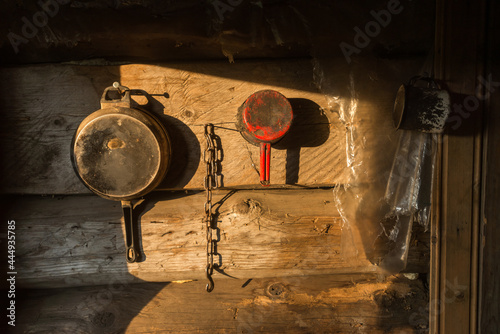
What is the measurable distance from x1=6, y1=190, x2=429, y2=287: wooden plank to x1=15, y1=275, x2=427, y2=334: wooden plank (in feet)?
0.25

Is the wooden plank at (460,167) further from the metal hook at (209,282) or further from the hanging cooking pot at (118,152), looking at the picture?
the hanging cooking pot at (118,152)

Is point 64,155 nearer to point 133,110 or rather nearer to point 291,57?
point 133,110

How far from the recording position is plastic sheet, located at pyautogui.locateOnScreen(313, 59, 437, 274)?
3.67 ft

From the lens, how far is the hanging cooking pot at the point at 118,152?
1.04 metres

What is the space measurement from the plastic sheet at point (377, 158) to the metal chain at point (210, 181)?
1.61ft

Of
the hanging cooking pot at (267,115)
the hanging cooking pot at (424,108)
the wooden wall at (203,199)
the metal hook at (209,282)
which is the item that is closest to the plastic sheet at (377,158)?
the wooden wall at (203,199)

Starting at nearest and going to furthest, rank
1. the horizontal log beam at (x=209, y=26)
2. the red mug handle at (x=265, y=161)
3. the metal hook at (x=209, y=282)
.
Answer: the horizontal log beam at (x=209, y=26)
the red mug handle at (x=265, y=161)
the metal hook at (x=209, y=282)

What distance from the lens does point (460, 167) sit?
3.41ft

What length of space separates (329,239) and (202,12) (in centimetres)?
103

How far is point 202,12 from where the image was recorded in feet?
3.12

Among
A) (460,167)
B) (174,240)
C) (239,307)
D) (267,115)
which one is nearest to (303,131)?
(267,115)

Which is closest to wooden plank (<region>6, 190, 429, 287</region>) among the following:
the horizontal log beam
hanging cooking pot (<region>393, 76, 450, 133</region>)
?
hanging cooking pot (<region>393, 76, 450, 133</region>)

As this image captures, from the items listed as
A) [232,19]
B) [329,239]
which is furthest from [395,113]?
[232,19]

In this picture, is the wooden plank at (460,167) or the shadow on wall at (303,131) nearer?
the wooden plank at (460,167)
